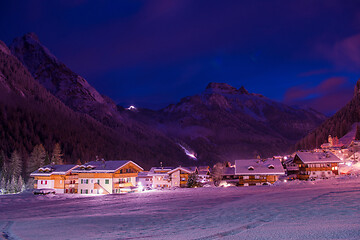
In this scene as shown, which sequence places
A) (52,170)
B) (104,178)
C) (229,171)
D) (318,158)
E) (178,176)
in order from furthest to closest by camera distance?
(229,171), (178,176), (318,158), (52,170), (104,178)

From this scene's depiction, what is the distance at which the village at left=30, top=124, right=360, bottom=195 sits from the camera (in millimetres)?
65688

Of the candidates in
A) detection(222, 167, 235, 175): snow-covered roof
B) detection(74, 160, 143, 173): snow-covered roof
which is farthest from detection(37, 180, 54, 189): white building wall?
detection(222, 167, 235, 175): snow-covered roof

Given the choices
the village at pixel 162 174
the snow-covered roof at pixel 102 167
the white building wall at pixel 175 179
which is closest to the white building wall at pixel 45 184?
the village at pixel 162 174

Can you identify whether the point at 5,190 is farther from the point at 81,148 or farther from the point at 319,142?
the point at 319,142

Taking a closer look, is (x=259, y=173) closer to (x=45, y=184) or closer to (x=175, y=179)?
(x=175, y=179)

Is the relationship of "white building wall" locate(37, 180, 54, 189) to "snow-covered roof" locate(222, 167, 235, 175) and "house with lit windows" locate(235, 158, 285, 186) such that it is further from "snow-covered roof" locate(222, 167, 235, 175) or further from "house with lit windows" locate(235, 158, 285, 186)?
"snow-covered roof" locate(222, 167, 235, 175)

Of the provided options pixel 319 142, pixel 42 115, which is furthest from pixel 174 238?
pixel 42 115

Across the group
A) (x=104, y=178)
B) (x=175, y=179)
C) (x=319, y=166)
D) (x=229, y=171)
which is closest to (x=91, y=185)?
(x=104, y=178)

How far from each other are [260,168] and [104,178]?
4241 cm

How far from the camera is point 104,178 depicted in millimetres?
65375

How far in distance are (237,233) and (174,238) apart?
3148 mm

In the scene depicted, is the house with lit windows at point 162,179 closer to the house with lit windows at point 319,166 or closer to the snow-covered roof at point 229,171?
the snow-covered roof at point 229,171

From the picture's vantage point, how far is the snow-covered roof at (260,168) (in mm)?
80250

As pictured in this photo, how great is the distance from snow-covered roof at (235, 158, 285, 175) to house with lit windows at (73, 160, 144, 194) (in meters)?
32.0
